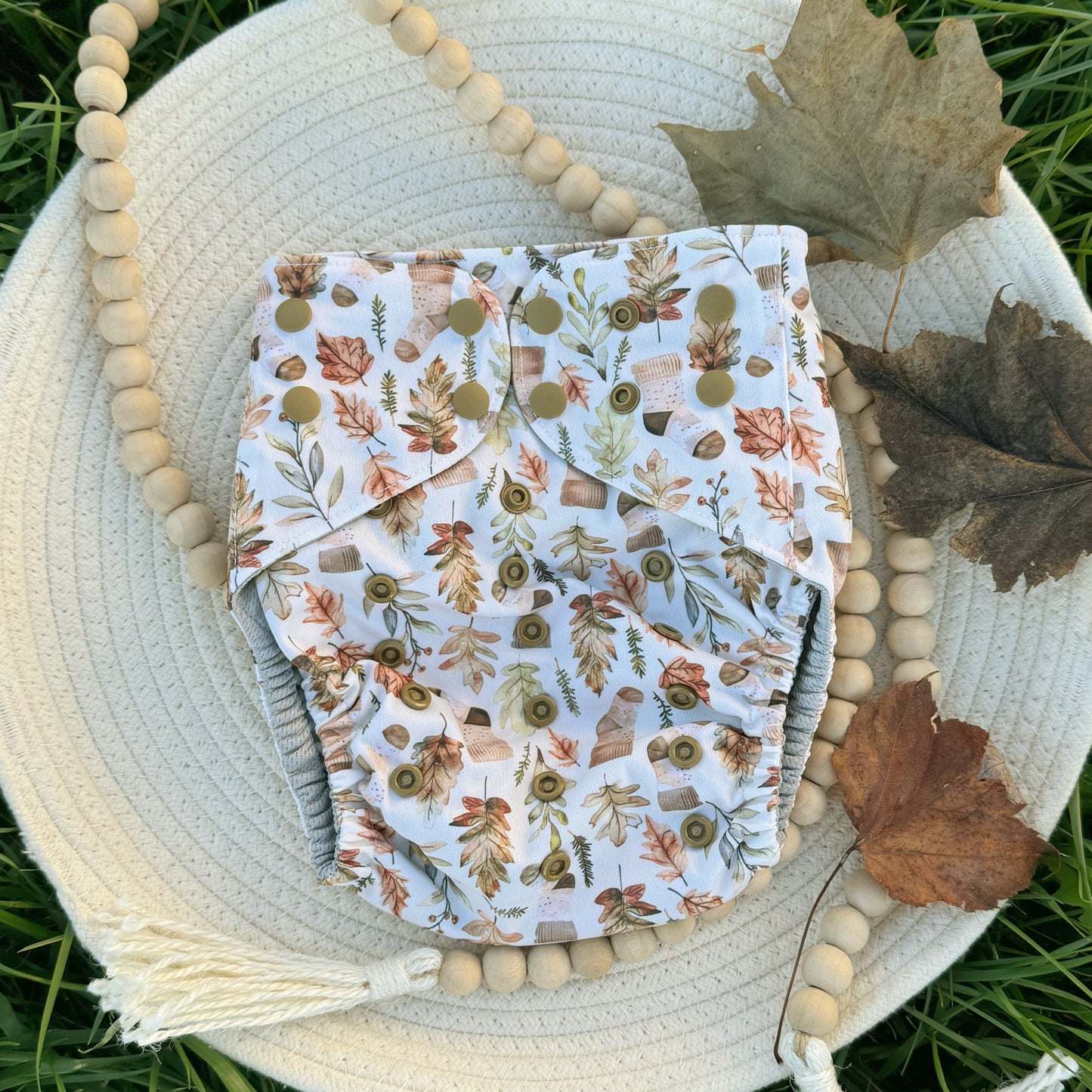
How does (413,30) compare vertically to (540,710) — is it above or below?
above

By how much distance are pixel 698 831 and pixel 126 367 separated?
1121mm

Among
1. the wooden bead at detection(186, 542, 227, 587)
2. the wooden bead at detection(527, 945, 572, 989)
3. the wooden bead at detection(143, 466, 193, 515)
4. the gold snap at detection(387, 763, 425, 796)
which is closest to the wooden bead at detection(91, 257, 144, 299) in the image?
the wooden bead at detection(143, 466, 193, 515)

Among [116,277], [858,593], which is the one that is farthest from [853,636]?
[116,277]

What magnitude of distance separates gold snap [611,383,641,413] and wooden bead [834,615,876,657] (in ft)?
1.58

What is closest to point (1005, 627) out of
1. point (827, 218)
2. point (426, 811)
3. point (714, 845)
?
point (714, 845)

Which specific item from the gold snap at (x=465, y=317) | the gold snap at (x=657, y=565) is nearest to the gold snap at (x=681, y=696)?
the gold snap at (x=657, y=565)

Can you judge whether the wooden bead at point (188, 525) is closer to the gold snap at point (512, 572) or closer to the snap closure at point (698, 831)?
the gold snap at point (512, 572)

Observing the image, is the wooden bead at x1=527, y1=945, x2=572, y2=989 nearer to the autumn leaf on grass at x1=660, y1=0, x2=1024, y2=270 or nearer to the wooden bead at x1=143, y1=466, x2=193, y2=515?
the wooden bead at x1=143, y1=466, x2=193, y2=515

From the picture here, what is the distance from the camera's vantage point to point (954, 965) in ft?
5.81

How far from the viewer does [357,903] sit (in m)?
1.67

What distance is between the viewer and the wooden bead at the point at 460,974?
1.58m

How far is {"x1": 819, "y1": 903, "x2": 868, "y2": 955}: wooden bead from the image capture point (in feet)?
5.20

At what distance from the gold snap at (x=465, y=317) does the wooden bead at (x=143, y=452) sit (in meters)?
0.51

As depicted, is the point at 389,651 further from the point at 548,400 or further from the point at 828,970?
the point at 828,970
